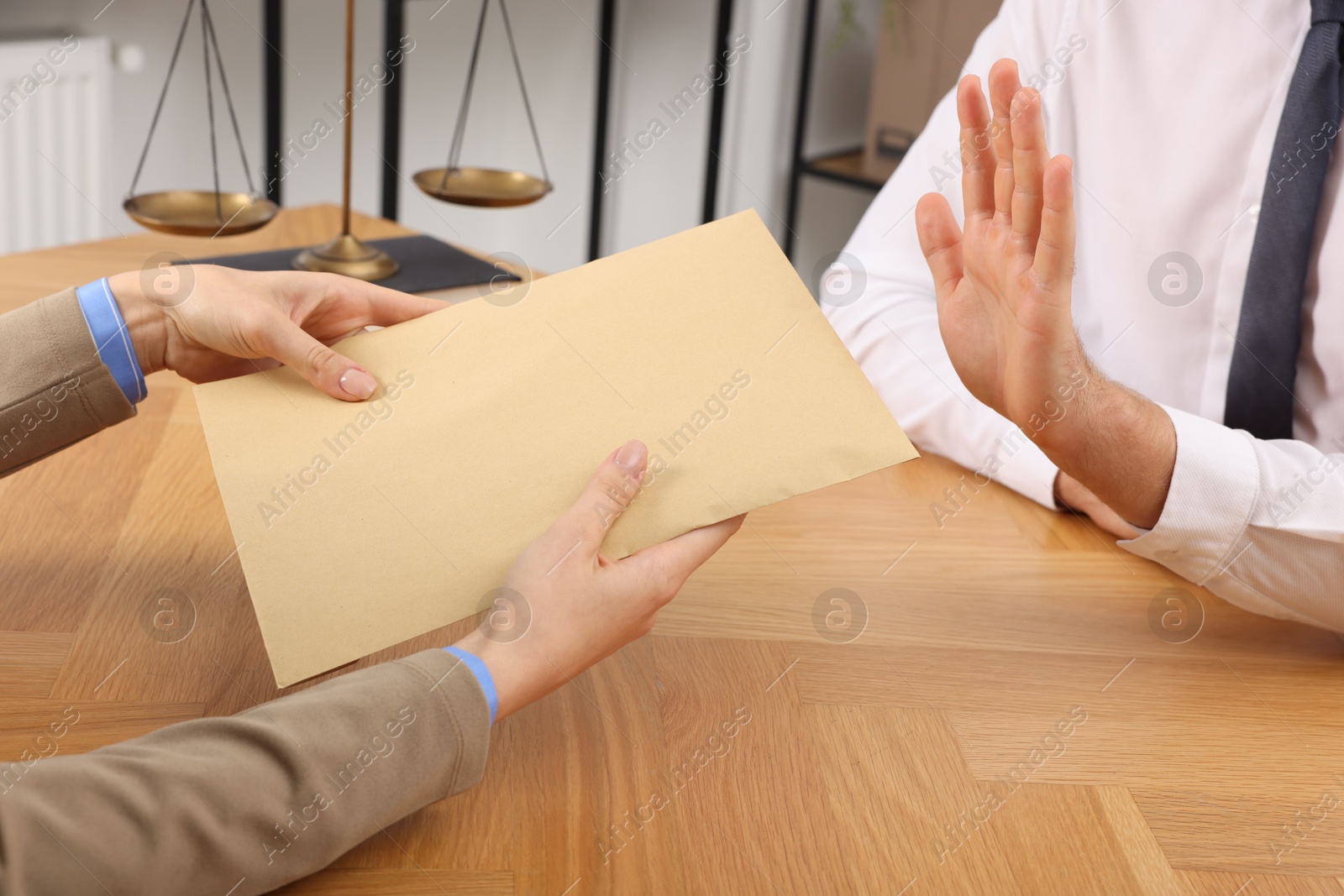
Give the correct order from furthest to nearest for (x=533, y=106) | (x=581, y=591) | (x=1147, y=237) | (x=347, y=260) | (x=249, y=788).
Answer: (x=533, y=106) < (x=347, y=260) < (x=1147, y=237) < (x=581, y=591) < (x=249, y=788)

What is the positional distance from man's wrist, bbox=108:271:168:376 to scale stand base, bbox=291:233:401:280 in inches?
19.3

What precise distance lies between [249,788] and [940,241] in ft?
1.92

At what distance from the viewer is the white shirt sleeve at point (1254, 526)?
73cm

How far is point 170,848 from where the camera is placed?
0.44 meters

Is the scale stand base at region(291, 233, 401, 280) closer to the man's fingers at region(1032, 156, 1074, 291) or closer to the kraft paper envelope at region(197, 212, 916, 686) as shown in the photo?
the kraft paper envelope at region(197, 212, 916, 686)

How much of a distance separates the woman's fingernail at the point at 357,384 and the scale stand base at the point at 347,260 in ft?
2.04

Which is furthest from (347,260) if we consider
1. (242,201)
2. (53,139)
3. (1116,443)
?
(53,139)

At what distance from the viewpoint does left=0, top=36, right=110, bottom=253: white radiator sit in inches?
73.6

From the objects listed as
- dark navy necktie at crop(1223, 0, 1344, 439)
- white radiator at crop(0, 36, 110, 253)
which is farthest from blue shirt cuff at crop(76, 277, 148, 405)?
white radiator at crop(0, 36, 110, 253)

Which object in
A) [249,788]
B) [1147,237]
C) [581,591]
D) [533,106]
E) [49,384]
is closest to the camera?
[249,788]

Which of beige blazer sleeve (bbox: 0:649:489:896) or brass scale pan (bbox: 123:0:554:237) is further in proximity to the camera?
brass scale pan (bbox: 123:0:554:237)

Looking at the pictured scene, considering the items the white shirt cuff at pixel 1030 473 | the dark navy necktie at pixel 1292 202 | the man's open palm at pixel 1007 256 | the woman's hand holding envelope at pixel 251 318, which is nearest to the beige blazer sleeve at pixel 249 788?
the woman's hand holding envelope at pixel 251 318

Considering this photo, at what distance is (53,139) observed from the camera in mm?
1975

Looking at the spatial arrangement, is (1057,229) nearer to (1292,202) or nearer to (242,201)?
(1292,202)
